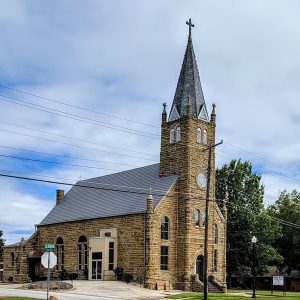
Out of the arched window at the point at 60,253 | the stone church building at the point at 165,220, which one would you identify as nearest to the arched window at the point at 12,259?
the arched window at the point at 60,253

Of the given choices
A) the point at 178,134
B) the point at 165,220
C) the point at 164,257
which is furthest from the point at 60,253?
the point at 178,134

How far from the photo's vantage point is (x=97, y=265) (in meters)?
51.2

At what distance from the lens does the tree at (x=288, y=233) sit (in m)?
74.3

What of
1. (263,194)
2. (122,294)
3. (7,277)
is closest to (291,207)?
(263,194)

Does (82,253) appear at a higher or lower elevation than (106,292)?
higher

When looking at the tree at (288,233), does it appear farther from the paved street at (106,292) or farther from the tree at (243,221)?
the paved street at (106,292)

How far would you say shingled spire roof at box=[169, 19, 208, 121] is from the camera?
52812 millimetres

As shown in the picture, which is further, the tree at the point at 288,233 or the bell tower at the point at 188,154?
the tree at the point at 288,233

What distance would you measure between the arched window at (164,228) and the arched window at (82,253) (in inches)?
362

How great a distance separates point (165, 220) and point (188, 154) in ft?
20.0

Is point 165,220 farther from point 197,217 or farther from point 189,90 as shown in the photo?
point 189,90

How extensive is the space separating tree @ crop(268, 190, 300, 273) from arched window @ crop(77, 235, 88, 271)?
29.9 m

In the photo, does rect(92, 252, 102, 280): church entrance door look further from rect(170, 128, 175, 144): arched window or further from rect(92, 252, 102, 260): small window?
rect(170, 128, 175, 144): arched window

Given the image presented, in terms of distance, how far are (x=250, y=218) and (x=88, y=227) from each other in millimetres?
18060
